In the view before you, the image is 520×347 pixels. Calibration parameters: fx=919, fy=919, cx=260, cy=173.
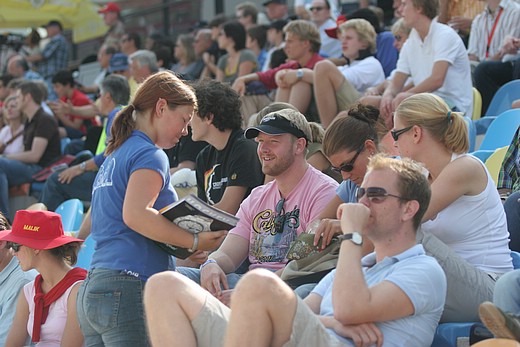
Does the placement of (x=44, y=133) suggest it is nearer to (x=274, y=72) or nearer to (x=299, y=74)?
(x=274, y=72)

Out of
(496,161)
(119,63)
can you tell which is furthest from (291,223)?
(119,63)

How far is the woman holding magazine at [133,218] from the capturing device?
3.67 m

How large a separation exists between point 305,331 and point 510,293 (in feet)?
2.54

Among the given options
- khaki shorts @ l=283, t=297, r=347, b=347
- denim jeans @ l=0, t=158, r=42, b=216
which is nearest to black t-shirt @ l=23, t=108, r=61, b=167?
denim jeans @ l=0, t=158, r=42, b=216

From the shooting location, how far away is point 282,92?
740 cm

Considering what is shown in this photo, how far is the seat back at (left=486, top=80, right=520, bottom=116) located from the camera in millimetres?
7074

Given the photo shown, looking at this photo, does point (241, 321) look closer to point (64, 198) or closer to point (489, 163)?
point (489, 163)

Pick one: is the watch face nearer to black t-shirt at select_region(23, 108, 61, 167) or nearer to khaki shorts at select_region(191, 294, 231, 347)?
khaki shorts at select_region(191, 294, 231, 347)

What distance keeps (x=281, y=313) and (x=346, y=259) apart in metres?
0.31

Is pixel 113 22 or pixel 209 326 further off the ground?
pixel 209 326

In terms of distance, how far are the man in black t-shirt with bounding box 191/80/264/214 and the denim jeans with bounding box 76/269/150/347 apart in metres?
1.49

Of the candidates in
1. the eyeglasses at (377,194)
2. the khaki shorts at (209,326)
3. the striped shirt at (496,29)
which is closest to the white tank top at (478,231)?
the eyeglasses at (377,194)

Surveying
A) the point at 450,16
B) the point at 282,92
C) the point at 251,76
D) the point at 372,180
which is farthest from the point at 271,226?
the point at 450,16

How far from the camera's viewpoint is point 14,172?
8875 millimetres
